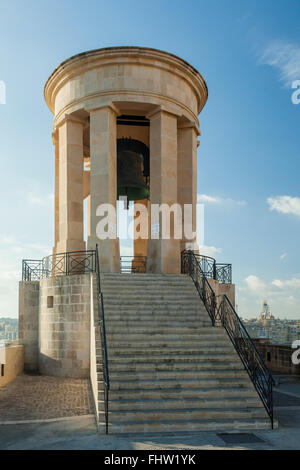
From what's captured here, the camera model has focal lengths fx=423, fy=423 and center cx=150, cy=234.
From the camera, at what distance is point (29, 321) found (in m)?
16.2

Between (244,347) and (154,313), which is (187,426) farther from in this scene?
(154,313)

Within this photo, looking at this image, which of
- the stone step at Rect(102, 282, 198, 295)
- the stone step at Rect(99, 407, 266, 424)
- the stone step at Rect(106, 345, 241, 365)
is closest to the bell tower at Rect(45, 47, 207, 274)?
the stone step at Rect(102, 282, 198, 295)

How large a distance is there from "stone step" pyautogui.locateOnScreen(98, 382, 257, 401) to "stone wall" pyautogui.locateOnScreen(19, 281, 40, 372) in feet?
25.9

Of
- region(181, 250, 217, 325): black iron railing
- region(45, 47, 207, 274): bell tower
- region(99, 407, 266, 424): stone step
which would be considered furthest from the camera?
region(45, 47, 207, 274): bell tower

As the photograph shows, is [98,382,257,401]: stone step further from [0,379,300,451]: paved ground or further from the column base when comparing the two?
the column base

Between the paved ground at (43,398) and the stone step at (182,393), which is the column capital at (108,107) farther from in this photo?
the stone step at (182,393)

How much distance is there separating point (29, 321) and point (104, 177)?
20.9 ft

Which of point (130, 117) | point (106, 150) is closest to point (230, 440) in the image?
point (106, 150)

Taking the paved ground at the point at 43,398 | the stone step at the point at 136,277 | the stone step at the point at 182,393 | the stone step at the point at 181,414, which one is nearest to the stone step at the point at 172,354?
the stone step at the point at 182,393

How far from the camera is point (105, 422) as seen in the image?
7711mm

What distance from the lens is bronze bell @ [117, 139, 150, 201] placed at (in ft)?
62.9

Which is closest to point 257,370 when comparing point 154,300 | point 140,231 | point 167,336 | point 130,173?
point 167,336
